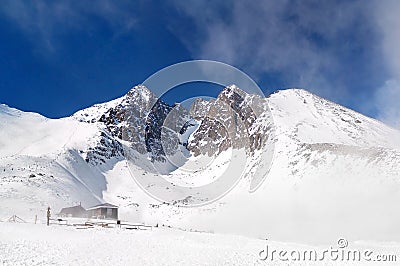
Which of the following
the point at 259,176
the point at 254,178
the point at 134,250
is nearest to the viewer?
the point at 134,250

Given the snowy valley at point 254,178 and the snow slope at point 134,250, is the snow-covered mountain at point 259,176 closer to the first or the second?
the snowy valley at point 254,178

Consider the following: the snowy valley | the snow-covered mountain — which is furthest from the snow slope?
the snow-covered mountain

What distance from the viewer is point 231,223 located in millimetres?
90438

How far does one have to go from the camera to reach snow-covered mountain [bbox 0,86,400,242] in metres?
72.8

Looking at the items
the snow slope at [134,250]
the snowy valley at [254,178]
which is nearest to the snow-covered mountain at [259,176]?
the snowy valley at [254,178]

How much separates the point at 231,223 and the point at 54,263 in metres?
72.2

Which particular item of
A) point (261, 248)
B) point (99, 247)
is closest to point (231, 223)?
point (261, 248)

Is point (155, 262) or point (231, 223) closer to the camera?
point (155, 262)

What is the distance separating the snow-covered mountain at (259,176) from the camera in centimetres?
7275

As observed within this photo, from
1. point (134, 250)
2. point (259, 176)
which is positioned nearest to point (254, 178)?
point (259, 176)

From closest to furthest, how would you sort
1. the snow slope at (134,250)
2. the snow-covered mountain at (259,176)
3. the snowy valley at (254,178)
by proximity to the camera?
the snow slope at (134,250), the snowy valley at (254,178), the snow-covered mountain at (259,176)

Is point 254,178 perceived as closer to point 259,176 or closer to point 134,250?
point 259,176

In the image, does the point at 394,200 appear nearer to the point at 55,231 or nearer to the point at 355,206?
the point at 355,206

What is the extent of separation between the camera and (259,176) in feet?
482
